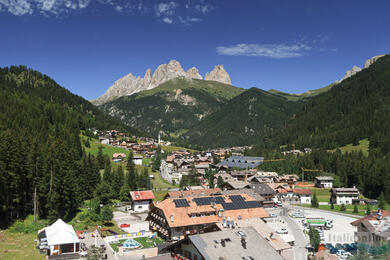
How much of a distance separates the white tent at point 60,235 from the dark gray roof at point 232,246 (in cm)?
2257

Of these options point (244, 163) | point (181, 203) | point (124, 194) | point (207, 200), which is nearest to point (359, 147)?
point (244, 163)

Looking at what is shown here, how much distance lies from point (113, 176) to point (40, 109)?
94.2m

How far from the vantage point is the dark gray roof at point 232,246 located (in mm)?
30531

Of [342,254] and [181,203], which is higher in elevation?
[181,203]

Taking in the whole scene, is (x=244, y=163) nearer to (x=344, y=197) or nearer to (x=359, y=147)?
(x=359, y=147)

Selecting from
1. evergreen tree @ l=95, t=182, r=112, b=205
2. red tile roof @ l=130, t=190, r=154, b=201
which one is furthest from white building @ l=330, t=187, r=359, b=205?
evergreen tree @ l=95, t=182, r=112, b=205

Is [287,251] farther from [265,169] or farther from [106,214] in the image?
[265,169]

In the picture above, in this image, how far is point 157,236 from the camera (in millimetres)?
59250

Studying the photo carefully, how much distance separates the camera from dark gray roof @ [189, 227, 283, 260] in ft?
100

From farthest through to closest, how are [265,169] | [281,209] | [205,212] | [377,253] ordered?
[265,169]
[281,209]
[205,212]
[377,253]

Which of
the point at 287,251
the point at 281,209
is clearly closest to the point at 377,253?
the point at 287,251

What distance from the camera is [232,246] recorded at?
31.8 meters

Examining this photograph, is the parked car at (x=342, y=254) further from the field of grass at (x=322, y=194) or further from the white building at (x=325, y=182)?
the white building at (x=325, y=182)

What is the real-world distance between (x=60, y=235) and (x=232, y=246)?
27.0 meters
